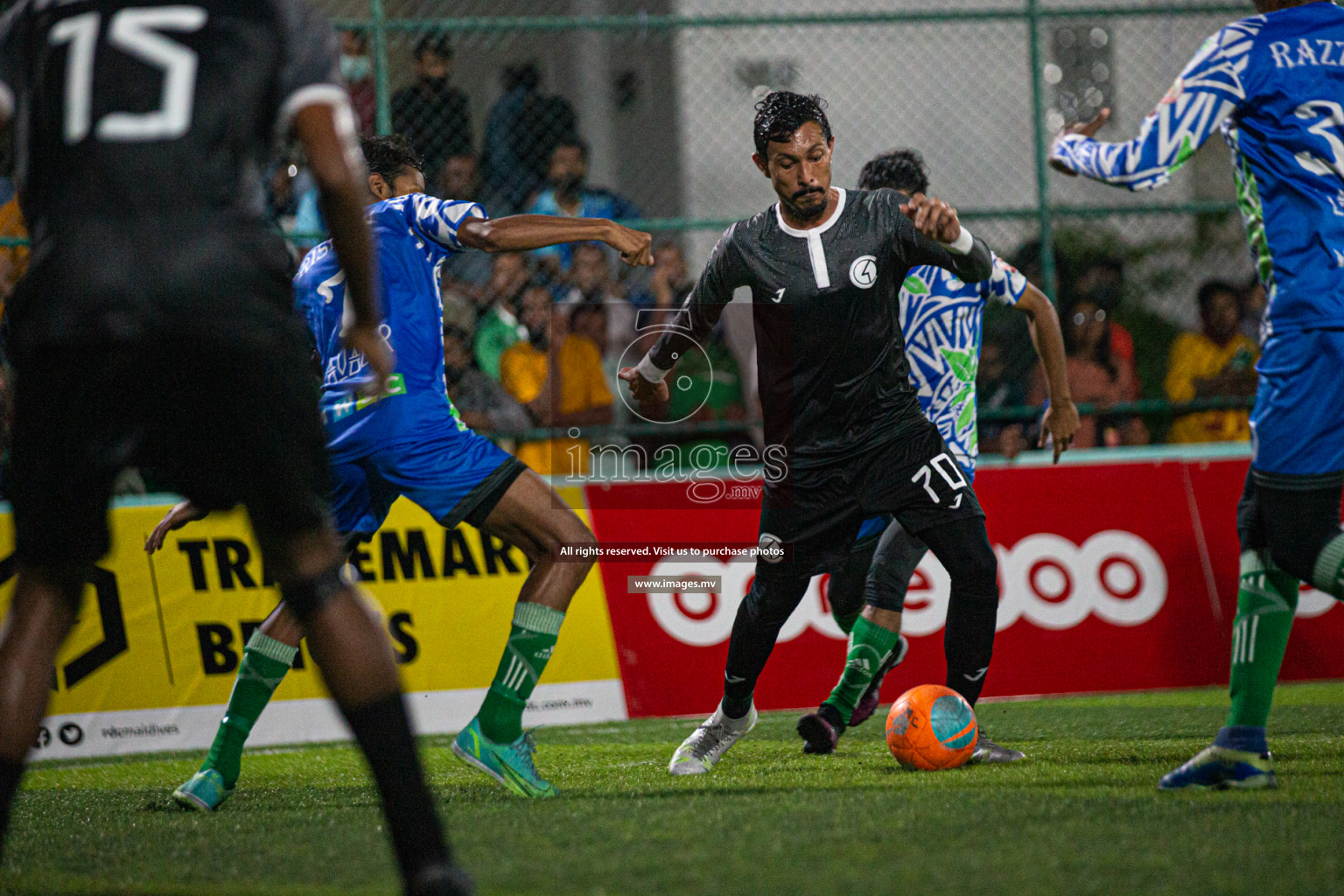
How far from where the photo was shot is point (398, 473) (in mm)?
4680

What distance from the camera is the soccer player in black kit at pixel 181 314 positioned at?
9.11 feet

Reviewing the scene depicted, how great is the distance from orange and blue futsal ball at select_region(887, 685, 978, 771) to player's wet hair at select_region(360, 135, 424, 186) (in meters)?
2.64

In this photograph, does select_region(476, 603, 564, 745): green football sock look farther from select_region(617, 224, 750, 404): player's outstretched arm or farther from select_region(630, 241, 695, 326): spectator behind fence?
select_region(630, 241, 695, 326): spectator behind fence

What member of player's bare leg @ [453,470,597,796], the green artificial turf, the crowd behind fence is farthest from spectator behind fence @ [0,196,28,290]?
player's bare leg @ [453,470,597,796]

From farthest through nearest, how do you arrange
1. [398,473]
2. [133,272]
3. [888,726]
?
[888,726] → [398,473] → [133,272]

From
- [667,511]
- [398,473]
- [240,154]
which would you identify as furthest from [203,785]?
[667,511]

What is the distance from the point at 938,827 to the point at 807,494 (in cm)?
154

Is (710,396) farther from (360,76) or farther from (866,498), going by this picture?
(866,498)

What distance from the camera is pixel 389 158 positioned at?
202 inches

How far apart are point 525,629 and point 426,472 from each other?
0.62 m

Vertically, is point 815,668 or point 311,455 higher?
point 311,455

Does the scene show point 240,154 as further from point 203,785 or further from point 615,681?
point 615,681

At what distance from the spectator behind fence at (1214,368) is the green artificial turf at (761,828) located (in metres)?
3.21

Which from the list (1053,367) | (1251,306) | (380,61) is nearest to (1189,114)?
(1053,367)
